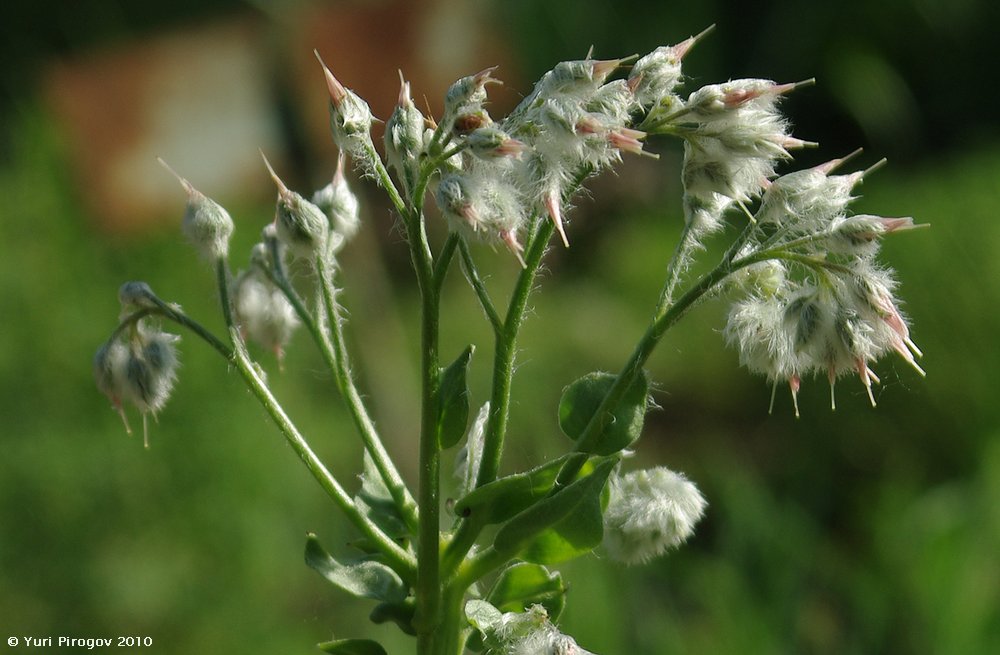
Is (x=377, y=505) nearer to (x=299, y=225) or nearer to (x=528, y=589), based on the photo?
(x=528, y=589)

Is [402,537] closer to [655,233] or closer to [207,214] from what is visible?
[207,214]

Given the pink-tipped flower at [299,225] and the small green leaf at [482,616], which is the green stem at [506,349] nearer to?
the small green leaf at [482,616]

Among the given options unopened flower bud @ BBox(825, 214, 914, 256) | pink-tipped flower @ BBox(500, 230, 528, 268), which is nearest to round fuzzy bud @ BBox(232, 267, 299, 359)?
pink-tipped flower @ BBox(500, 230, 528, 268)

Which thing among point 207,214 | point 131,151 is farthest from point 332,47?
point 207,214

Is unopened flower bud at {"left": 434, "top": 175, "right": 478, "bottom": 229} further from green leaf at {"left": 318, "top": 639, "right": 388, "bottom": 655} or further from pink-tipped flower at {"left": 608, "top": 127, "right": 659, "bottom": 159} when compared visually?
green leaf at {"left": 318, "top": 639, "right": 388, "bottom": 655}

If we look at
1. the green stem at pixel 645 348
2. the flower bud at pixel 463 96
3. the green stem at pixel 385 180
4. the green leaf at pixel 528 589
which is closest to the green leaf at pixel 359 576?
the green leaf at pixel 528 589

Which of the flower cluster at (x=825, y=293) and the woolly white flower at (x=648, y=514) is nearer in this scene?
the flower cluster at (x=825, y=293)

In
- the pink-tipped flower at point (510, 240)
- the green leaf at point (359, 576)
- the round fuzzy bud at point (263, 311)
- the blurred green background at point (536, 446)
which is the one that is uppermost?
the pink-tipped flower at point (510, 240)
